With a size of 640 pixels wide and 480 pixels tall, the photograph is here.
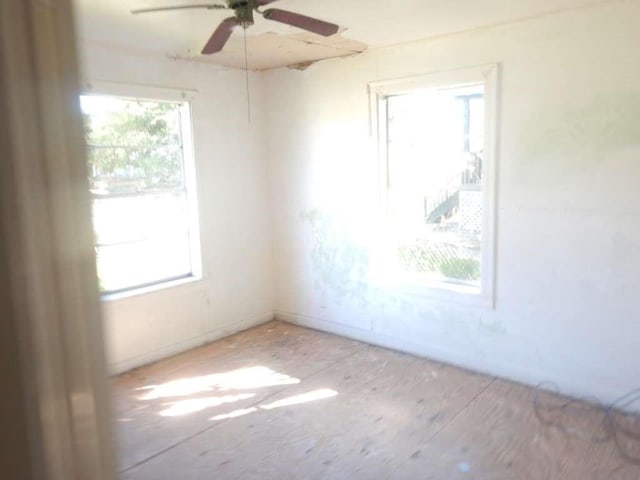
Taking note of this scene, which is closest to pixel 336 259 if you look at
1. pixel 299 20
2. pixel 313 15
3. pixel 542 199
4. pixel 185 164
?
pixel 185 164

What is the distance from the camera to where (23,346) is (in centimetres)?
49

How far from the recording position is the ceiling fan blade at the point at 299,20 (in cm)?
249

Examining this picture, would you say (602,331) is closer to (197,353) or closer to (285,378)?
(285,378)

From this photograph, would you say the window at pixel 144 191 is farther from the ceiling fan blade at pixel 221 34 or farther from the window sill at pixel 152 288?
the ceiling fan blade at pixel 221 34

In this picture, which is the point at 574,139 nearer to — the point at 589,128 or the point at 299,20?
the point at 589,128

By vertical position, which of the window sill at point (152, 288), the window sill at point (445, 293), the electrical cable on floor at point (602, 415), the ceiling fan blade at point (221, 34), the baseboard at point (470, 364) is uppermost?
the ceiling fan blade at point (221, 34)

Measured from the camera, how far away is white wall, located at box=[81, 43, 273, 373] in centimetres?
399

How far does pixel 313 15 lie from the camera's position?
3.06 metres

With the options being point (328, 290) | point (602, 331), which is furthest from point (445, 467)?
point (328, 290)

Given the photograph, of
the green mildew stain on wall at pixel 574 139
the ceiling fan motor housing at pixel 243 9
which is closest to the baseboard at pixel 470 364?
the green mildew stain on wall at pixel 574 139

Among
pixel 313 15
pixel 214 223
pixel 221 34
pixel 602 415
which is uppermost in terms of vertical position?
pixel 313 15

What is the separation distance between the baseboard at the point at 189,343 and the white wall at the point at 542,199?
1.13m

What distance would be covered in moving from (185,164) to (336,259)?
1568mm

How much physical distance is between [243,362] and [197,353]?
1.61 ft
